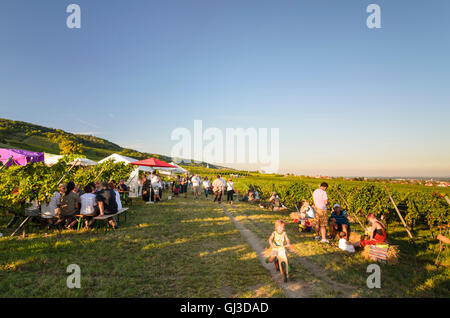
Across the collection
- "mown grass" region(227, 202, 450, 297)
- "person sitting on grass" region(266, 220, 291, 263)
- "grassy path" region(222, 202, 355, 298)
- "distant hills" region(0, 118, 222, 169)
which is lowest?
"mown grass" region(227, 202, 450, 297)

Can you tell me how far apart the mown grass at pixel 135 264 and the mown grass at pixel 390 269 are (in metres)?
1.73

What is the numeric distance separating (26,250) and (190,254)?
403cm

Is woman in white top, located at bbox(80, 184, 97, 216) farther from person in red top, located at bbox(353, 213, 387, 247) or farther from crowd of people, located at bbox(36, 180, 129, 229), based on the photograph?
person in red top, located at bbox(353, 213, 387, 247)

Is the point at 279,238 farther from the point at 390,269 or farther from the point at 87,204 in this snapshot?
the point at 87,204

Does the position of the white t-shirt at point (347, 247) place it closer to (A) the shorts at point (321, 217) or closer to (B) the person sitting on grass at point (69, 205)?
(A) the shorts at point (321, 217)

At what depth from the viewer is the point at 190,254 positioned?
5.82 meters

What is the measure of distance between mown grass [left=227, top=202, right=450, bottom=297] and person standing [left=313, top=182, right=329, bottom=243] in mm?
476

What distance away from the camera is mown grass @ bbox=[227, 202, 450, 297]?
4.55 metres

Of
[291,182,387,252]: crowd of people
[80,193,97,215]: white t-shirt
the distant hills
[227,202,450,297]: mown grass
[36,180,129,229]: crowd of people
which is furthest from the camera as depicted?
the distant hills

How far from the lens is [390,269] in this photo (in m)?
5.74

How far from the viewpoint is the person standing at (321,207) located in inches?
294

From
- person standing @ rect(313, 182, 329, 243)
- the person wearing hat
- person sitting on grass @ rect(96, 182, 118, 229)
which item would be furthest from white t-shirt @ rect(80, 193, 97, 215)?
the person wearing hat

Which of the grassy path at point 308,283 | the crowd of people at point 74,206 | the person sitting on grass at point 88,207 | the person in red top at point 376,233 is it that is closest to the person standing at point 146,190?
the crowd of people at point 74,206
